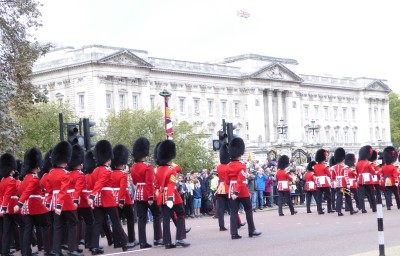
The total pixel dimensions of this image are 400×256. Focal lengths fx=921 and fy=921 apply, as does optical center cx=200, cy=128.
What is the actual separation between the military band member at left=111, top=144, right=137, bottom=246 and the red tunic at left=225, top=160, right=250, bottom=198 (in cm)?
221

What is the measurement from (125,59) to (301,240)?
64532mm

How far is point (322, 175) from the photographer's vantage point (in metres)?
26.8

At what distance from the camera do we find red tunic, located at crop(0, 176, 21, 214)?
57.2 ft

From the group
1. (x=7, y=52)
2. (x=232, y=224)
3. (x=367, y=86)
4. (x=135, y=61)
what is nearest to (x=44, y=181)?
(x=232, y=224)

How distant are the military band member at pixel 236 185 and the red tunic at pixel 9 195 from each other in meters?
4.29

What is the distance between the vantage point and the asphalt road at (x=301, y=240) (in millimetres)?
15656

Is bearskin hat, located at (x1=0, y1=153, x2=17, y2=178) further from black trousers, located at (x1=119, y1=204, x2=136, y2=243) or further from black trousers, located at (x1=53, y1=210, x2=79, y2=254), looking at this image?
black trousers, located at (x1=119, y1=204, x2=136, y2=243)

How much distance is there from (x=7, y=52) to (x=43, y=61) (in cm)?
5804

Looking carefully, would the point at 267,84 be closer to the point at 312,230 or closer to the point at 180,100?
the point at 180,100

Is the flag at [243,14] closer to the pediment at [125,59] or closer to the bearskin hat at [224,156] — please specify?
the pediment at [125,59]

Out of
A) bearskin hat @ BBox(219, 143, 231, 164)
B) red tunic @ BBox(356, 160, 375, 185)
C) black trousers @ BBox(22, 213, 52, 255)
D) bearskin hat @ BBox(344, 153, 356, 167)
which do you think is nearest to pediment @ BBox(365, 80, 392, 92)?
bearskin hat @ BBox(344, 153, 356, 167)

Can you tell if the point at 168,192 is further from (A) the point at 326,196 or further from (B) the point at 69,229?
(A) the point at 326,196

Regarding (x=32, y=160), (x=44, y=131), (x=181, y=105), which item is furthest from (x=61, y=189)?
(x=181, y=105)

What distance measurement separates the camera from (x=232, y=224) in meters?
18.7
